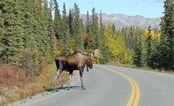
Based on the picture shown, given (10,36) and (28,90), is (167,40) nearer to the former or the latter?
(10,36)

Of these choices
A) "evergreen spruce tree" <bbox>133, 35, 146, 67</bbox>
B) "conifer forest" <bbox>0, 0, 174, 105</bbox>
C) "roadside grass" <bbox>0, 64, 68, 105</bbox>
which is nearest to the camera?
"roadside grass" <bbox>0, 64, 68, 105</bbox>

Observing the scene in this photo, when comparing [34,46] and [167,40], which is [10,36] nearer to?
[34,46]

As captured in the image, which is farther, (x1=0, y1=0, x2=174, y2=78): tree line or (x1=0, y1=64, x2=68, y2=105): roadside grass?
(x1=0, y1=0, x2=174, y2=78): tree line

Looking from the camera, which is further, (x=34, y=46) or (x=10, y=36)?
(x=34, y=46)

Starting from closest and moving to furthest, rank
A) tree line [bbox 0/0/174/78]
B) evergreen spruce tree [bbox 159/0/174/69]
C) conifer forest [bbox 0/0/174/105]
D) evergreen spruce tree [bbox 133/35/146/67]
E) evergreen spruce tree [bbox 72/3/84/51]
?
conifer forest [bbox 0/0/174/105], tree line [bbox 0/0/174/78], evergreen spruce tree [bbox 159/0/174/69], evergreen spruce tree [bbox 133/35/146/67], evergreen spruce tree [bbox 72/3/84/51]

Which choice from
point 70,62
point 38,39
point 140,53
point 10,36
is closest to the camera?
point 70,62

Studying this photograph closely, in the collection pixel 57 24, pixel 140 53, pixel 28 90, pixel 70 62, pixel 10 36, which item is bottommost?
pixel 140 53

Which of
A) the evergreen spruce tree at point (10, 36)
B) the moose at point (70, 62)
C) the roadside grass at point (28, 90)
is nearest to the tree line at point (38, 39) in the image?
the evergreen spruce tree at point (10, 36)

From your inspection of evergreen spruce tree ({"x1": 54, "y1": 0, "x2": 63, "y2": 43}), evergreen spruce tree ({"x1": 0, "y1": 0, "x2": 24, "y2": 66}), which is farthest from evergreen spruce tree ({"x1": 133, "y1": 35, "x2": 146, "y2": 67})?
evergreen spruce tree ({"x1": 0, "y1": 0, "x2": 24, "y2": 66})

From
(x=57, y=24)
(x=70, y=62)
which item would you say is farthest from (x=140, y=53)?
(x=70, y=62)

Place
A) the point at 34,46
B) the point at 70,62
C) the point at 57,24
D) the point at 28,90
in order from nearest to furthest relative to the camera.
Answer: the point at 70,62, the point at 28,90, the point at 34,46, the point at 57,24

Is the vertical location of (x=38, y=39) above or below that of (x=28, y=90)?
above

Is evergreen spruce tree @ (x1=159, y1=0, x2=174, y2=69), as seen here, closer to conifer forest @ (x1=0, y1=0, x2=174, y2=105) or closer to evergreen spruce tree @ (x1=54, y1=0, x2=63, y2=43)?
conifer forest @ (x1=0, y1=0, x2=174, y2=105)

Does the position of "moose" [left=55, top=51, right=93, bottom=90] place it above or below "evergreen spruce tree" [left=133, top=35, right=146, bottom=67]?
above
